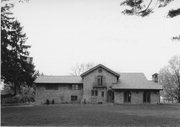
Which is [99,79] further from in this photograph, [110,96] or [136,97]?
[136,97]

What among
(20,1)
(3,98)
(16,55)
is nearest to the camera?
(20,1)

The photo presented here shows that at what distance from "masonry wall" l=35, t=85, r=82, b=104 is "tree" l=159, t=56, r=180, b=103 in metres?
32.4

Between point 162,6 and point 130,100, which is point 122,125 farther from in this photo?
point 130,100

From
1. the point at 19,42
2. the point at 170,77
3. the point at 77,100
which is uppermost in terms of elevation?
the point at 19,42

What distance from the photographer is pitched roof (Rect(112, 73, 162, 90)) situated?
159 ft

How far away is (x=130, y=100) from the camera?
48.9 metres

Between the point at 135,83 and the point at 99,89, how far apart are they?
719 cm

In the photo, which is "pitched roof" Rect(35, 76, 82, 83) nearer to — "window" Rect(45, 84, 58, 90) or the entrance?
"window" Rect(45, 84, 58, 90)

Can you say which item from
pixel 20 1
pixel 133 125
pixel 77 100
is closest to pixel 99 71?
pixel 77 100

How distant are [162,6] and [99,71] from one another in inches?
1516

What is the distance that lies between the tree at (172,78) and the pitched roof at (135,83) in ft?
67.0

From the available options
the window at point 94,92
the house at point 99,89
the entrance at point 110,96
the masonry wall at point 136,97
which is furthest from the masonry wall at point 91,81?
the masonry wall at point 136,97

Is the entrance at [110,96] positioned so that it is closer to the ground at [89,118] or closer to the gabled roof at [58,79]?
the gabled roof at [58,79]

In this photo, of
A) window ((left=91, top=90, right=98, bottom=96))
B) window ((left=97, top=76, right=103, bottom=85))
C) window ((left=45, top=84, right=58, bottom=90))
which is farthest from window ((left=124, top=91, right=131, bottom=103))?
window ((left=45, top=84, right=58, bottom=90))
